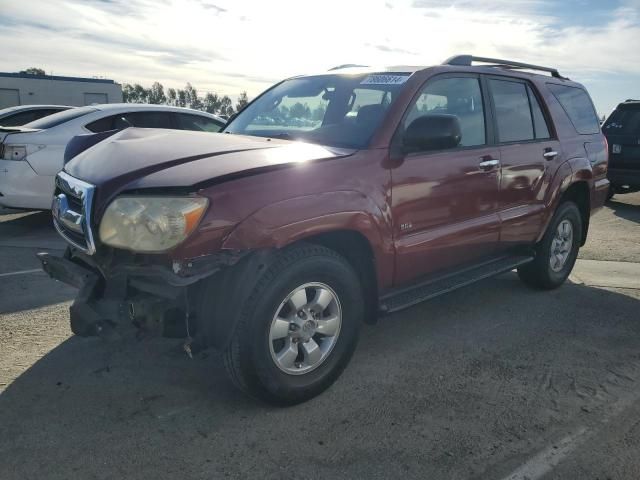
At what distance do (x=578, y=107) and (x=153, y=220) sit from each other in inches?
175

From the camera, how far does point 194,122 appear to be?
785 centimetres

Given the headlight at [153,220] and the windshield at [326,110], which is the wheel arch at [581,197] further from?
the headlight at [153,220]

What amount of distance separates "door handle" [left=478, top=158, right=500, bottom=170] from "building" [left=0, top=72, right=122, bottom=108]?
41421mm

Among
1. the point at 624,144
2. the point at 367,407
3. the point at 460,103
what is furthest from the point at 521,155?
the point at 624,144

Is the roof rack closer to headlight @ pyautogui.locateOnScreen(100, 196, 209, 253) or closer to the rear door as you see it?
the rear door

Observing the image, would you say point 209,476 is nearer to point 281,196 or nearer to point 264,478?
point 264,478

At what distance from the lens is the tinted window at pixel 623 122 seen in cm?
996

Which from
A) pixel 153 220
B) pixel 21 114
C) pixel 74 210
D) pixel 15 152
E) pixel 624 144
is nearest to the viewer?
pixel 153 220

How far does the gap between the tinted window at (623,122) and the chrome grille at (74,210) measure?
389 inches

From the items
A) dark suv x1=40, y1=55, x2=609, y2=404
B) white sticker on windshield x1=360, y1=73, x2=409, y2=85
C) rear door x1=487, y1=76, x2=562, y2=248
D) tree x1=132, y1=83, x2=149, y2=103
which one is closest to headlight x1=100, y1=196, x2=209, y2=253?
dark suv x1=40, y1=55, x2=609, y2=404

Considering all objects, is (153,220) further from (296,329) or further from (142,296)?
(296,329)

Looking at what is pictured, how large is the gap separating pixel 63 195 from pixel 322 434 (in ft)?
6.38

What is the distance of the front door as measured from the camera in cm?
341

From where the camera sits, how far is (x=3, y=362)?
3424 millimetres
